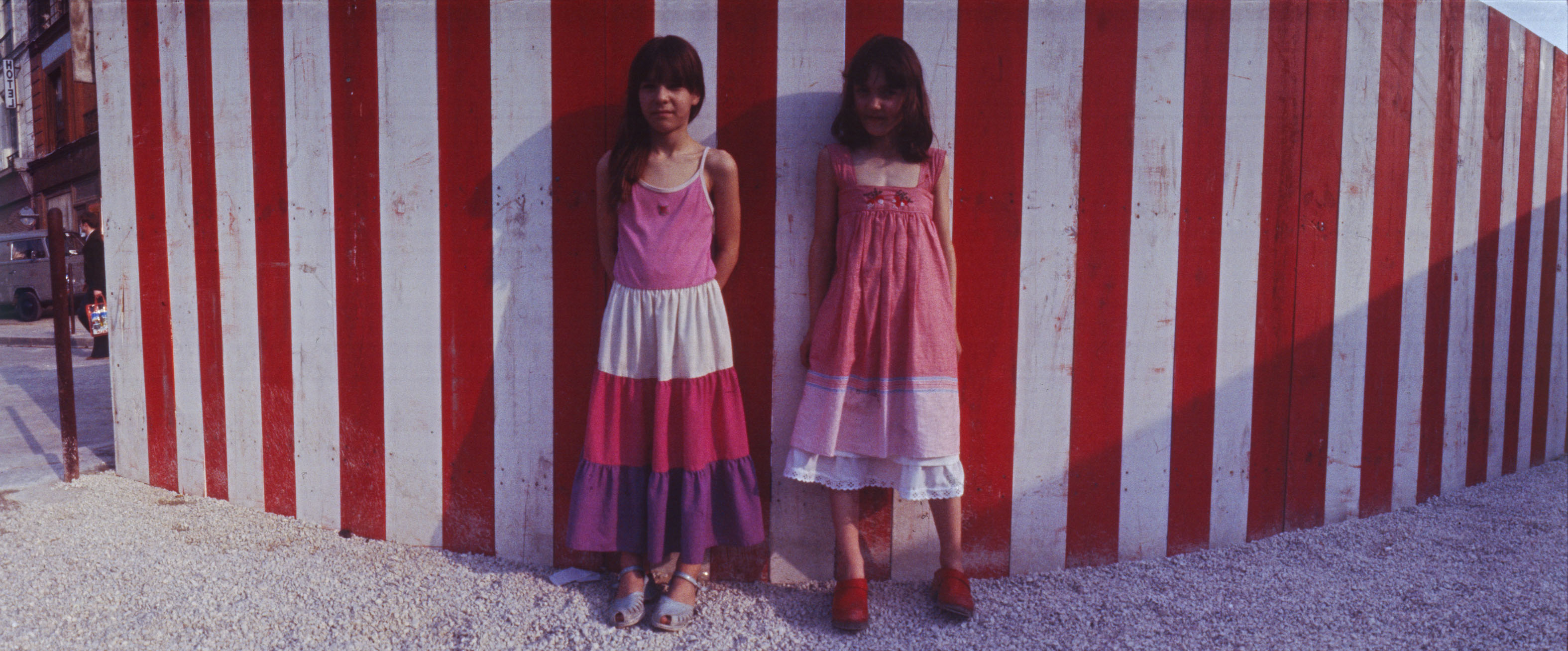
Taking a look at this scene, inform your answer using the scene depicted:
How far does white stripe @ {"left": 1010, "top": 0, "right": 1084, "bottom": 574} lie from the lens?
1.83m

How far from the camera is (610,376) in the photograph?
66.6 inches

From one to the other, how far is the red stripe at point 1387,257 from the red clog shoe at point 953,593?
4.99ft

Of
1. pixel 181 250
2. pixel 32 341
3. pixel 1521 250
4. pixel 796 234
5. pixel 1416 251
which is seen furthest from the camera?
pixel 32 341

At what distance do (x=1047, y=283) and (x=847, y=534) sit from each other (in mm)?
912

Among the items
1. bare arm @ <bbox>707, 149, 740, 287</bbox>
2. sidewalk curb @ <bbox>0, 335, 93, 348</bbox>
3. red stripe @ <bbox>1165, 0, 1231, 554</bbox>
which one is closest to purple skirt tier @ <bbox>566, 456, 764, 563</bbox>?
bare arm @ <bbox>707, 149, 740, 287</bbox>

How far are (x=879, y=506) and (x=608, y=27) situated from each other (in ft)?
5.17

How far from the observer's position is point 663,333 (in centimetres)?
165

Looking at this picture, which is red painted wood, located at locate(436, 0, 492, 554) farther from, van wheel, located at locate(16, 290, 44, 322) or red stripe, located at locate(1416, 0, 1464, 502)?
van wheel, located at locate(16, 290, 44, 322)

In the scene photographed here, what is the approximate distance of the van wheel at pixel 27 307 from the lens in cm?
561

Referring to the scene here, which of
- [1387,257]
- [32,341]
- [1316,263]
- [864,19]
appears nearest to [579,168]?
[864,19]

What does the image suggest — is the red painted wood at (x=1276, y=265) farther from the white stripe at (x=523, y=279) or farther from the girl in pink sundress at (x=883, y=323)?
the white stripe at (x=523, y=279)

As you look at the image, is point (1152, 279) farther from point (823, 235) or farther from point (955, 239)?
point (823, 235)

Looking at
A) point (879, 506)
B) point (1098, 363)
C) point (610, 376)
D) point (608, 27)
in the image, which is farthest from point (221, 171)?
point (1098, 363)

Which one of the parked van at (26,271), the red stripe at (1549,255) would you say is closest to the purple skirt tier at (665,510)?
the red stripe at (1549,255)
